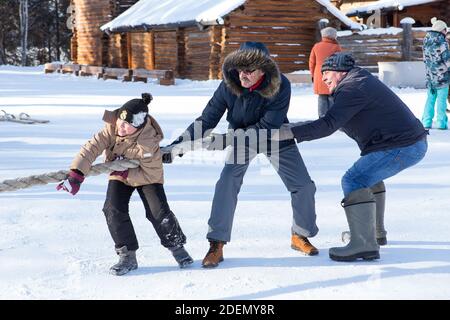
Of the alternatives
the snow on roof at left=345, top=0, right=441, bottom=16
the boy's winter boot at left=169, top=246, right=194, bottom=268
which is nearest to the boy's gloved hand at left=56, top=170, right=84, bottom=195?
the boy's winter boot at left=169, top=246, right=194, bottom=268

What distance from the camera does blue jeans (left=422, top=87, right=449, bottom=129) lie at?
9.40 m

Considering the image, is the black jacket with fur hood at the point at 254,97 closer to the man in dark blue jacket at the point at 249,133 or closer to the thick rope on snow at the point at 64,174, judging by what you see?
the man in dark blue jacket at the point at 249,133

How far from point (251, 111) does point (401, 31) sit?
14833mm

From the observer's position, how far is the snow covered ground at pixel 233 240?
12.0 feet

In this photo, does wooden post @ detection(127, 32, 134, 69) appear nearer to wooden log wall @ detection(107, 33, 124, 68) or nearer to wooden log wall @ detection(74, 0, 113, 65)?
wooden log wall @ detection(107, 33, 124, 68)

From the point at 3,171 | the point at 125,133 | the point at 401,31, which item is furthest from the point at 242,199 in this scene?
the point at 401,31

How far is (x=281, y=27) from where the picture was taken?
20.8m

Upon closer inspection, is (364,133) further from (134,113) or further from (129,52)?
(129,52)

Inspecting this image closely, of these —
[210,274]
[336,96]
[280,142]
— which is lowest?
[210,274]

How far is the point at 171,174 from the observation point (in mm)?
7098

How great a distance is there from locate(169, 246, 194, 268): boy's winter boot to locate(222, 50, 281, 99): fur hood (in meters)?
1.04

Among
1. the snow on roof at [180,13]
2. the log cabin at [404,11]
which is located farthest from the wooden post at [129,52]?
the log cabin at [404,11]

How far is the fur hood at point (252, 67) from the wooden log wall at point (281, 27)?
53.1 feet
